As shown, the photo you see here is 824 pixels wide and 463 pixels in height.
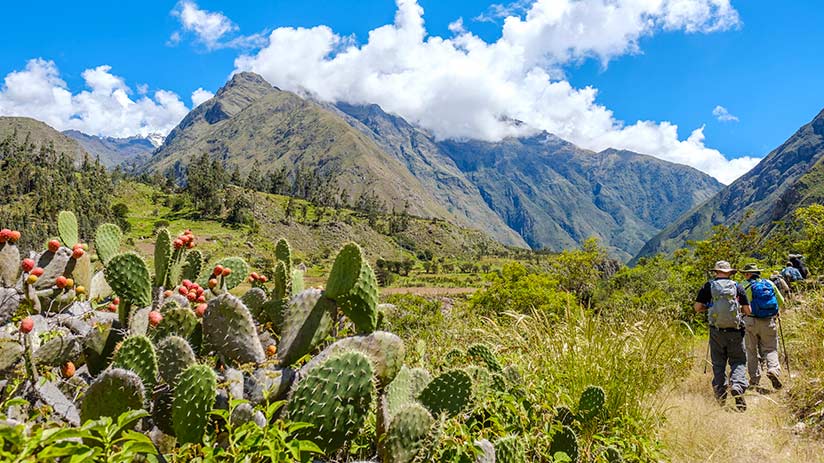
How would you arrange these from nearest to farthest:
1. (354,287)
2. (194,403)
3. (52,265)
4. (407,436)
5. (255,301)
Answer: (194,403), (407,436), (354,287), (255,301), (52,265)

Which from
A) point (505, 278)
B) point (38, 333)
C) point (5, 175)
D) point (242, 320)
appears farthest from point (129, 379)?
point (5, 175)

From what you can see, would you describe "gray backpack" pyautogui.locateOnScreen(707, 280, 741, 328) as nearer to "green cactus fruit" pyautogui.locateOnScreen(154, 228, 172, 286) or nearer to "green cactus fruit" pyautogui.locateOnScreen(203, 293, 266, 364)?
"green cactus fruit" pyautogui.locateOnScreen(203, 293, 266, 364)

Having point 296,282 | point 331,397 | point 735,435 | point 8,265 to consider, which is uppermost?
point 8,265

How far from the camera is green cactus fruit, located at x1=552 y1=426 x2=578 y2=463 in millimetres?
3064

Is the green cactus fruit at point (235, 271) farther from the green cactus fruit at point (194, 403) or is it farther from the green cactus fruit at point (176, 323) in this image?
the green cactus fruit at point (194, 403)

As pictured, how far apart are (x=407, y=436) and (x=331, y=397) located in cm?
41

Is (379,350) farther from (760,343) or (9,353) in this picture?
(760,343)

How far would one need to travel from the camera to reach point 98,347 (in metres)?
2.42

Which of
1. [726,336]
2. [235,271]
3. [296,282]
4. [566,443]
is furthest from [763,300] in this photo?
[235,271]

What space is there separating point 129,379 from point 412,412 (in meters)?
1.14

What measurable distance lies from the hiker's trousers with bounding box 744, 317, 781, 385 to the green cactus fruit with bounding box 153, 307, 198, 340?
7.50 metres

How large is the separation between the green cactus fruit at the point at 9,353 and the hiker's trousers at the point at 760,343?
8147mm

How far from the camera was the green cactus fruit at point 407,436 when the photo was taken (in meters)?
2.15

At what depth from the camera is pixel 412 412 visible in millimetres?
2168
